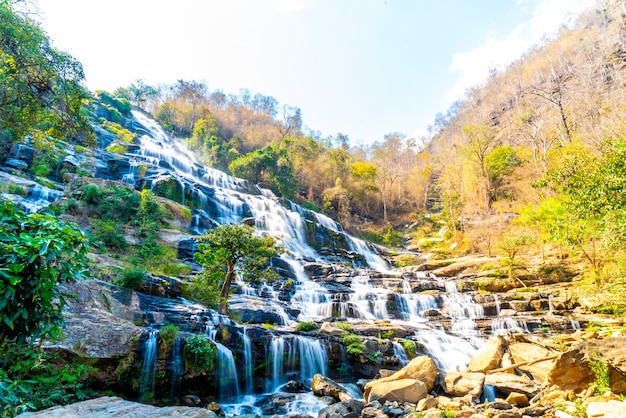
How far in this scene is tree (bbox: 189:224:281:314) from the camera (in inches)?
405

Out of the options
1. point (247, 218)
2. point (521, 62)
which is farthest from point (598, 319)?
point (521, 62)

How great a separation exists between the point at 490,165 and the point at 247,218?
916 inches

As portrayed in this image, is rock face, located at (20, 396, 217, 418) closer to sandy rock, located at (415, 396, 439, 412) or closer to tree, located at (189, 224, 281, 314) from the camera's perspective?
sandy rock, located at (415, 396, 439, 412)

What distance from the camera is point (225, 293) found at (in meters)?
10.7

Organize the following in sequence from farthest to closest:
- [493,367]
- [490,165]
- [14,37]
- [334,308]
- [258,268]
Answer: [490,165]
[334,308]
[258,268]
[493,367]
[14,37]

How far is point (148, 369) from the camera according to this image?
21.8 feet

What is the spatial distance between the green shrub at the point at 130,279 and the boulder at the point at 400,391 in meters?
7.19

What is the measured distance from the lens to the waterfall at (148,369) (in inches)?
257

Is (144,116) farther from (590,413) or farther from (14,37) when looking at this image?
(590,413)

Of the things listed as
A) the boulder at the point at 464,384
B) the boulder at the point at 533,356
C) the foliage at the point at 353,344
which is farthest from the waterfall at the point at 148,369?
the boulder at the point at 533,356

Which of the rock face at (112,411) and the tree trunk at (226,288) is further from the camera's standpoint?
the tree trunk at (226,288)

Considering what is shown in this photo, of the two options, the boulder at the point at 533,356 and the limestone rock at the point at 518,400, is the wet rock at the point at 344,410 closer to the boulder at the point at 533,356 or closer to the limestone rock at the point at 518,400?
the limestone rock at the point at 518,400

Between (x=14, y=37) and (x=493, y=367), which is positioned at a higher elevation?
(x=14, y=37)

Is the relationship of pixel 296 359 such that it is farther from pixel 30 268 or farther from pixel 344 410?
pixel 30 268
